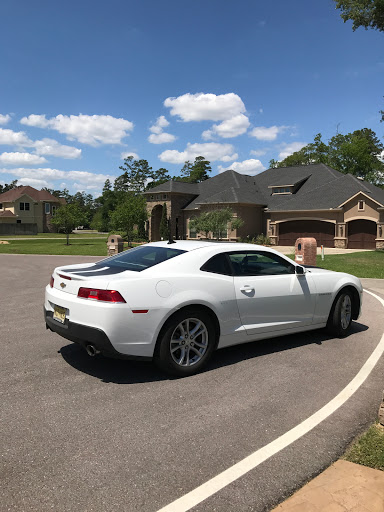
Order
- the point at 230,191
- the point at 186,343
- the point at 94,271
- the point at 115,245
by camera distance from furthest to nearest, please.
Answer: the point at 230,191 < the point at 115,245 < the point at 94,271 < the point at 186,343

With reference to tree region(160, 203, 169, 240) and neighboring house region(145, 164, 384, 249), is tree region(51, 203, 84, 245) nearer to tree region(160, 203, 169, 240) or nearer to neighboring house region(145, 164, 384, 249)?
neighboring house region(145, 164, 384, 249)

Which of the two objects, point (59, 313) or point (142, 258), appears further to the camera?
point (142, 258)

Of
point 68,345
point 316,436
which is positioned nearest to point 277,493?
point 316,436

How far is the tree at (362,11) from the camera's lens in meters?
24.2

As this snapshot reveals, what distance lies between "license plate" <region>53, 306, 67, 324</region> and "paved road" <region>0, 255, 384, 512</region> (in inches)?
24.6

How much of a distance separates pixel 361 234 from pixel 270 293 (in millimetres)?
31829

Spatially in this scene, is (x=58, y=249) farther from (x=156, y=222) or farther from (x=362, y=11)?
(x=362, y=11)

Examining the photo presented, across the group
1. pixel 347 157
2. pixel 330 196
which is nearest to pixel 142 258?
pixel 330 196

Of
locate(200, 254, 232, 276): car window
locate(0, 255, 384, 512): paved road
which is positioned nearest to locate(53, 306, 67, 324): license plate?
locate(0, 255, 384, 512): paved road

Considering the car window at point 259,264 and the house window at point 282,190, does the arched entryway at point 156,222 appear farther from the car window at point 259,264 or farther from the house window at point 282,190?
the car window at point 259,264

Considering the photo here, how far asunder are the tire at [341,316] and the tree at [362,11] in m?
24.7

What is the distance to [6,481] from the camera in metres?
2.70

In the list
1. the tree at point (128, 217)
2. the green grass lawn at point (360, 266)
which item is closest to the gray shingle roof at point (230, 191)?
the tree at point (128, 217)

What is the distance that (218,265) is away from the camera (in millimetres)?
5160
